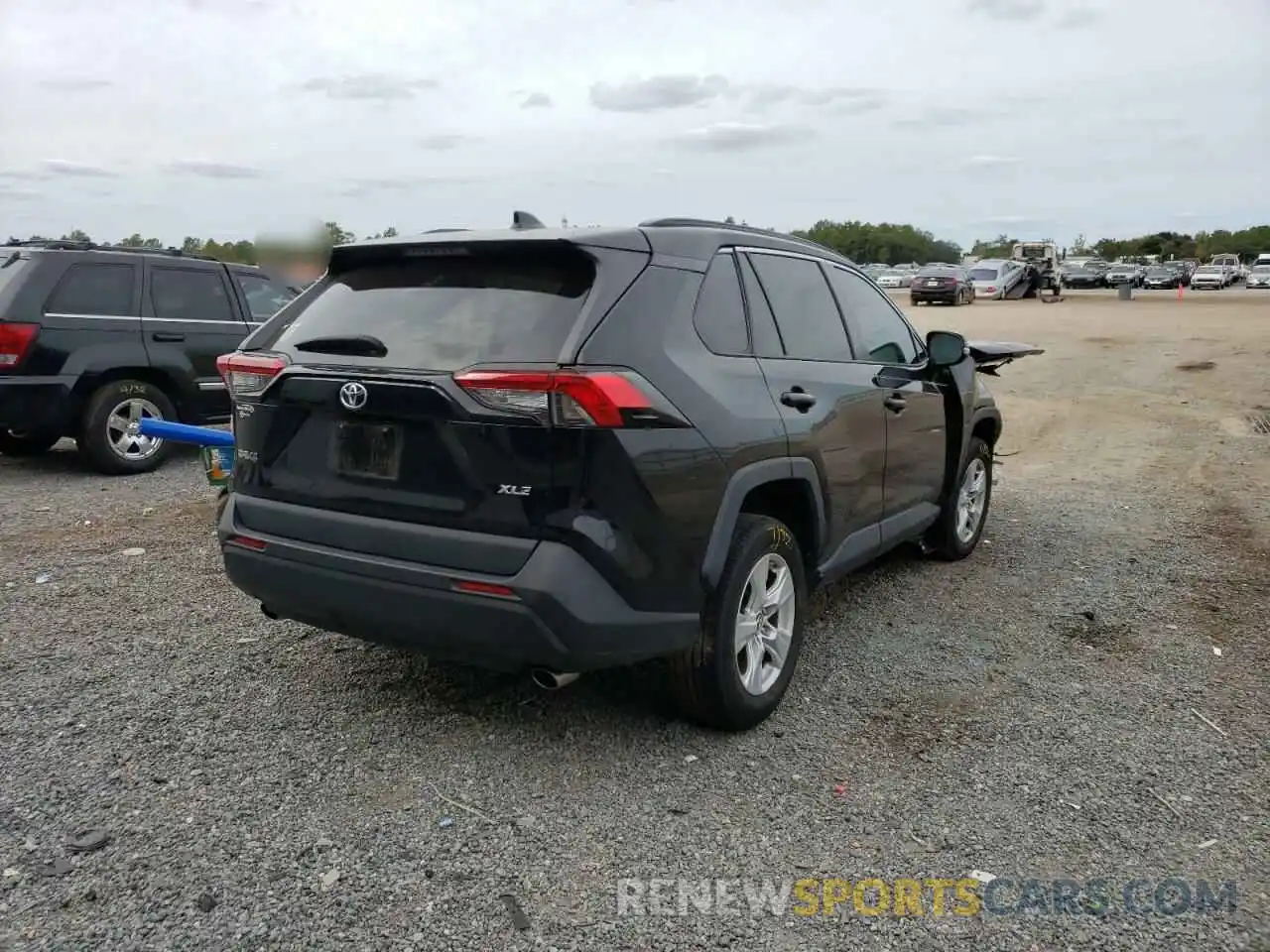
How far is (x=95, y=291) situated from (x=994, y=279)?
39.2m

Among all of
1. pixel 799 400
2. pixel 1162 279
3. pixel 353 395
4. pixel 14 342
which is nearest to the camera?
pixel 353 395

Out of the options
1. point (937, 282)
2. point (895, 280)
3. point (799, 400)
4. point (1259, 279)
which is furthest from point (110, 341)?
point (895, 280)

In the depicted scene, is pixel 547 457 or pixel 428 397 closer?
pixel 547 457

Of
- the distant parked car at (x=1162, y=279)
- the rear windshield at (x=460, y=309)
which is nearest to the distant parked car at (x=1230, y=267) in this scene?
the distant parked car at (x=1162, y=279)

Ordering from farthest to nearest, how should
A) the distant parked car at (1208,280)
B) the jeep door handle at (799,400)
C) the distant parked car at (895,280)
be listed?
the distant parked car at (895,280), the distant parked car at (1208,280), the jeep door handle at (799,400)

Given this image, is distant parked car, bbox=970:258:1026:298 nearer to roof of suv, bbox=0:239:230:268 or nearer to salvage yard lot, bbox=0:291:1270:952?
roof of suv, bbox=0:239:230:268

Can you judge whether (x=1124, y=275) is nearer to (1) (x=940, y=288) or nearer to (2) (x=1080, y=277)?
(2) (x=1080, y=277)

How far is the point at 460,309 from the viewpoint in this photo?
345cm

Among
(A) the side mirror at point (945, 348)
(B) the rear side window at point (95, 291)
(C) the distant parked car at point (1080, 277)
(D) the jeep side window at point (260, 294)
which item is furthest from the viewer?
(C) the distant parked car at point (1080, 277)

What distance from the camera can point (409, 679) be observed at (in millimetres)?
4309

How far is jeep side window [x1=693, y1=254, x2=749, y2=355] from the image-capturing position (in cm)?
370

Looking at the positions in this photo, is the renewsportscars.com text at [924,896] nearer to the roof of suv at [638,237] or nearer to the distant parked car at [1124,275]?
the roof of suv at [638,237]

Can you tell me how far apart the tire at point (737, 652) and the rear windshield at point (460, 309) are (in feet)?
3.42

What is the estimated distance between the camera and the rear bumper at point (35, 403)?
7.86 meters
